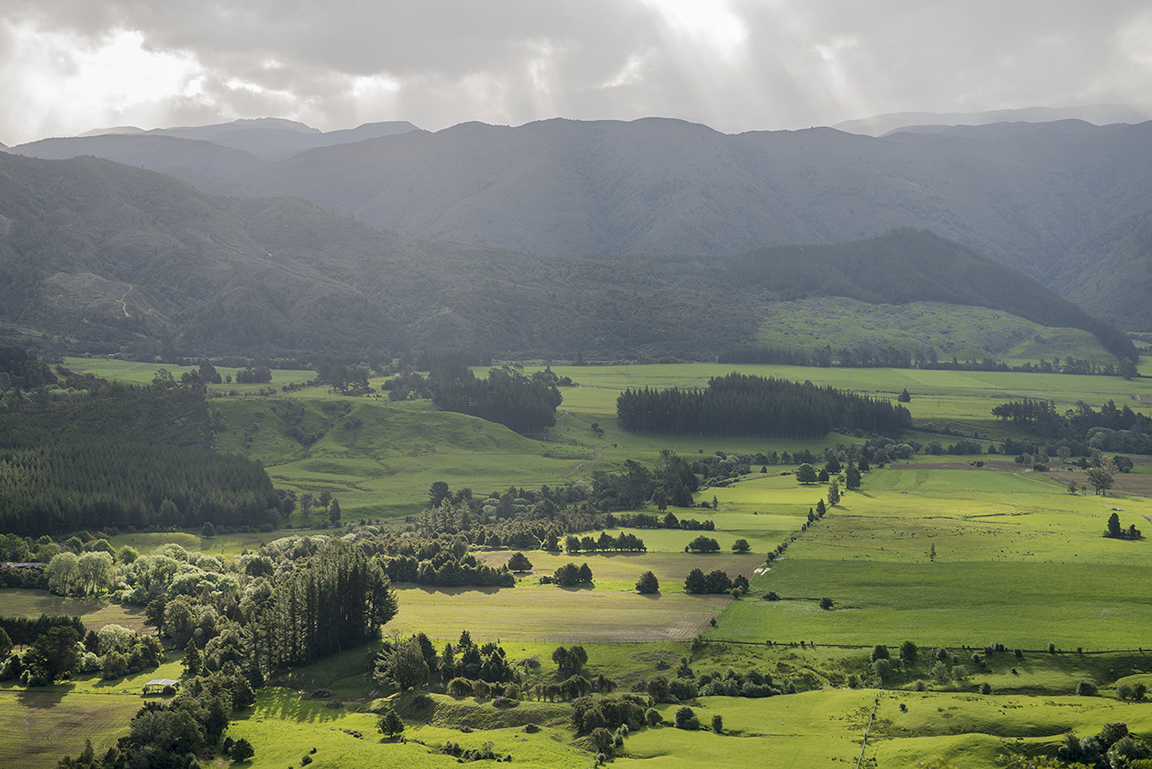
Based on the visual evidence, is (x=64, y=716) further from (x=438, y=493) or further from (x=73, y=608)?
(x=438, y=493)

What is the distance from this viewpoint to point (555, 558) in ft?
472

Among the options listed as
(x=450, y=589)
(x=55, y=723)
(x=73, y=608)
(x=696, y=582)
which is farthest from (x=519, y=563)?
(x=55, y=723)

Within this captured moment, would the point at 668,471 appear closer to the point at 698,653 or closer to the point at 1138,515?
the point at 1138,515

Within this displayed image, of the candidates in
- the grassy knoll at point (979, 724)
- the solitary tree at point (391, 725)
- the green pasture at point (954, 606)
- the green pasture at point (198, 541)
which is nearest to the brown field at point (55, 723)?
the solitary tree at point (391, 725)

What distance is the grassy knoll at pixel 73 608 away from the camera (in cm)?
11488

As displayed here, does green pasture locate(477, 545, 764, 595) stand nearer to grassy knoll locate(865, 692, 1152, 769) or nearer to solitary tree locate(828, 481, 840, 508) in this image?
solitary tree locate(828, 481, 840, 508)

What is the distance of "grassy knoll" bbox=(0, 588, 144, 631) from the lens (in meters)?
115

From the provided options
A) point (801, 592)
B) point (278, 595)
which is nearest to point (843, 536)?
point (801, 592)

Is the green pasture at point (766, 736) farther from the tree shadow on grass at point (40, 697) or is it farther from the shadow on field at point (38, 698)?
the tree shadow on grass at point (40, 697)

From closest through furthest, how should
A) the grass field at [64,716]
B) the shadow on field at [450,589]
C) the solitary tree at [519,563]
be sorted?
the grass field at [64,716]
the shadow on field at [450,589]
the solitary tree at [519,563]

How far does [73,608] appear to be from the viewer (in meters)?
120

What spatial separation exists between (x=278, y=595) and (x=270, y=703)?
16.6m

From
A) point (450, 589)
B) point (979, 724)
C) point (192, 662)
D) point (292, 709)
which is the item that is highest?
point (979, 724)

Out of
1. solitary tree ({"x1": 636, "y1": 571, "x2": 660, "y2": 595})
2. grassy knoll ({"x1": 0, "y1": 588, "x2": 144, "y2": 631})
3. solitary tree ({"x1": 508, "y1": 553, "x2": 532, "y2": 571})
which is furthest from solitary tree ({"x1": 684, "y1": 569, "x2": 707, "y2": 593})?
grassy knoll ({"x1": 0, "y1": 588, "x2": 144, "y2": 631})
